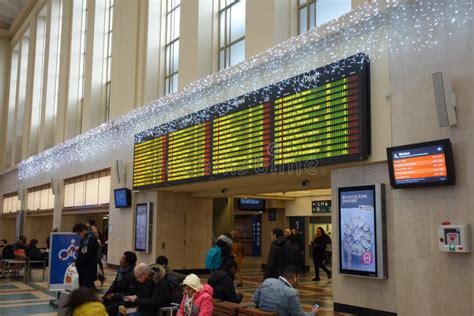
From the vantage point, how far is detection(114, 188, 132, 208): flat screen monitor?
628 inches

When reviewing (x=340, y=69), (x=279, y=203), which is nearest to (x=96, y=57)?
(x=279, y=203)

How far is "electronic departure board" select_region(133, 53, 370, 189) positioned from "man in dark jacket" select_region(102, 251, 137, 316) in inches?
132

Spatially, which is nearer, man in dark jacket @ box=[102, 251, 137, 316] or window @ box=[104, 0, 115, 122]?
man in dark jacket @ box=[102, 251, 137, 316]

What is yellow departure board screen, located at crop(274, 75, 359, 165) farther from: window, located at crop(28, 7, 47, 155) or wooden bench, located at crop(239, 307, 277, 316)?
window, located at crop(28, 7, 47, 155)

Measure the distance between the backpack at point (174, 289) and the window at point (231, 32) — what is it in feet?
24.2

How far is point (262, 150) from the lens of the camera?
32.8ft

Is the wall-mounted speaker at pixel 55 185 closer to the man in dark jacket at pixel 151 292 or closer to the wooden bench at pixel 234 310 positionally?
the man in dark jacket at pixel 151 292

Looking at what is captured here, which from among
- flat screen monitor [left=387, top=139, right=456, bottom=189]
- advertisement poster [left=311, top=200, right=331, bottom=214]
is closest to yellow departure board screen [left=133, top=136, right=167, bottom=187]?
advertisement poster [left=311, top=200, right=331, bottom=214]

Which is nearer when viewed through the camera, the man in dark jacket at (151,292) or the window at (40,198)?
the man in dark jacket at (151,292)

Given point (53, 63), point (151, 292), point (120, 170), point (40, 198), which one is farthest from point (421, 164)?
point (53, 63)

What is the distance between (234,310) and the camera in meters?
5.51

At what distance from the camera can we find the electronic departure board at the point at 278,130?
820 cm

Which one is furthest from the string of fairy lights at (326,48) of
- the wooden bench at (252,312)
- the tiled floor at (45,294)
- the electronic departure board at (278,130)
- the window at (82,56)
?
the window at (82,56)

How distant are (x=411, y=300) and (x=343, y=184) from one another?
229 centimetres
